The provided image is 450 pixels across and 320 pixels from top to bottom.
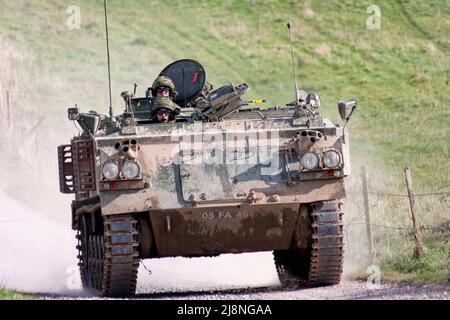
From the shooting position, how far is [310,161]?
52.7ft

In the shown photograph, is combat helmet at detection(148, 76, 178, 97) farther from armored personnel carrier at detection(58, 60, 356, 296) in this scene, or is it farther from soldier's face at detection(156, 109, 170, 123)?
armored personnel carrier at detection(58, 60, 356, 296)

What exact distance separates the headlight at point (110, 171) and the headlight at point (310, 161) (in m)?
2.21

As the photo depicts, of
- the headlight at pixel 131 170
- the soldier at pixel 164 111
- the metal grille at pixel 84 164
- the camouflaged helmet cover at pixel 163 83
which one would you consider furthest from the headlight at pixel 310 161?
the camouflaged helmet cover at pixel 163 83

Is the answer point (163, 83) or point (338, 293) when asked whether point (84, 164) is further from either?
point (338, 293)

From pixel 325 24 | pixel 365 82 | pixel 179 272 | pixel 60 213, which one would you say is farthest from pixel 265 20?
pixel 179 272

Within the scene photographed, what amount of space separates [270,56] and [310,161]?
112 feet

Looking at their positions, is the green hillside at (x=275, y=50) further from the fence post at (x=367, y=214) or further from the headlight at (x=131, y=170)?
the headlight at (x=131, y=170)

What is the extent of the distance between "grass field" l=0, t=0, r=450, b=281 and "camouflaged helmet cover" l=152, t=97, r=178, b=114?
15.8 m

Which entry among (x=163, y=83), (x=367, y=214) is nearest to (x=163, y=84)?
(x=163, y=83)

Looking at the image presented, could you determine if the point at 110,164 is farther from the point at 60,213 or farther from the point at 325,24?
the point at 325,24

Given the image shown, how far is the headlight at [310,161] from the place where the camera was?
16.1m

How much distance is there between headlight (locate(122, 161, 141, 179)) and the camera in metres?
15.9

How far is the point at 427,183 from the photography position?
28.7 metres

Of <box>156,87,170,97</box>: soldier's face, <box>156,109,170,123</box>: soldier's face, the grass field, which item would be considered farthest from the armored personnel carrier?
the grass field
